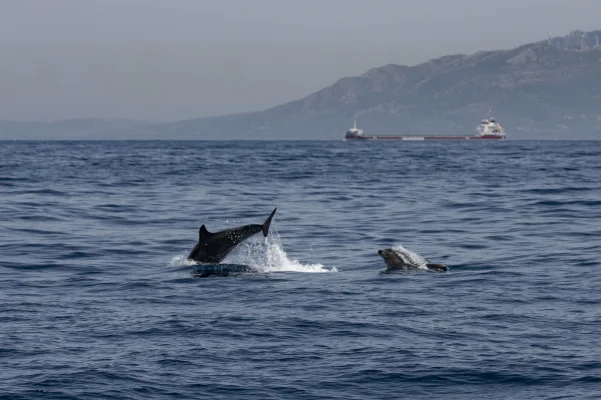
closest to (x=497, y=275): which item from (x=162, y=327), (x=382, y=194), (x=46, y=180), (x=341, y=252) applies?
(x=341, y=252)

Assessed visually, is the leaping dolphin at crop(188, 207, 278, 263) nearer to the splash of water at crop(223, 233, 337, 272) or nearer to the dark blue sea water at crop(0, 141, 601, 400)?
the splash of water at crop(223, 233, 337, 272)

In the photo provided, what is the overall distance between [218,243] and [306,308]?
22.1 ft

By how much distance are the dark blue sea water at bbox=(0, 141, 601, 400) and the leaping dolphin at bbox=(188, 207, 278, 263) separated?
2.89 ft

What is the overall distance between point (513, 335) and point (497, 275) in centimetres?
638

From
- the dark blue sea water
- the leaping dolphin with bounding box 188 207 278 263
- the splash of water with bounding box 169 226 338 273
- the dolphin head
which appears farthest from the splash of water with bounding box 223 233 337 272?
the dolphin head

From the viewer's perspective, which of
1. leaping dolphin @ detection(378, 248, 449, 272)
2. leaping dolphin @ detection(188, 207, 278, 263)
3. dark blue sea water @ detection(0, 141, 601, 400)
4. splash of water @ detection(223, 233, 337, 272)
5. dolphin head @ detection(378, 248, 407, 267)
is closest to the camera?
dark blue sea water @ detection(0, 141, 601, 400)

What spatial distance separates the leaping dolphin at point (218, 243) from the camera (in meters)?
24.5

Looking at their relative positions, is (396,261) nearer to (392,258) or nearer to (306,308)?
(392,258)

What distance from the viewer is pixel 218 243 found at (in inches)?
966

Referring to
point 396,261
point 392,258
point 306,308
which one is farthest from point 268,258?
point 306,308

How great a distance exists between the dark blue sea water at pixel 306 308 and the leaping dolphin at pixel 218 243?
34.7 inches

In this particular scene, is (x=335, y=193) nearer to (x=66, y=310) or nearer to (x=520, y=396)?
(x=66, y=310)

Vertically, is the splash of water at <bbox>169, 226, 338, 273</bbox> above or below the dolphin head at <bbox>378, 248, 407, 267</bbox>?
below

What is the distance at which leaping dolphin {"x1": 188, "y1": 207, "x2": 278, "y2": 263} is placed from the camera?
24.5 metres
